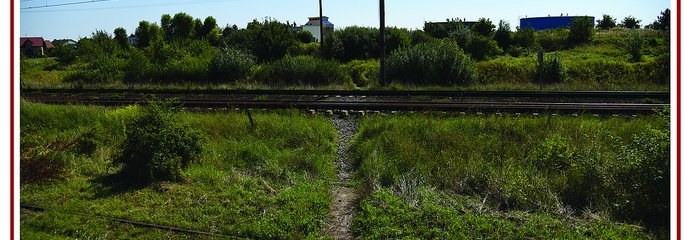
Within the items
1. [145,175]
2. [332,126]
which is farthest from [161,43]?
[145,175]

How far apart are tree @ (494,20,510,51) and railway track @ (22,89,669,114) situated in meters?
32.6

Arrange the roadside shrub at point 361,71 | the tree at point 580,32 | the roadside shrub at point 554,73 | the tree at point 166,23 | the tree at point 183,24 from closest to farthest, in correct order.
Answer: the roadside shrub at point 554,73 < the roadside shrub at point 361,71 < the tree at point 580,32 < the tree at point 183,24 < the tree at point 166,23

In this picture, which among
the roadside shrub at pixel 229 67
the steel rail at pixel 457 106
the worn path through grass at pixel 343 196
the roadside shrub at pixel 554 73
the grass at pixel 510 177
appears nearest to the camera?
the grass at pixel 510 177

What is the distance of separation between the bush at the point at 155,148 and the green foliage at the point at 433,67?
15.8 m

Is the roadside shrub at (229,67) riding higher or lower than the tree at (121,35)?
lower

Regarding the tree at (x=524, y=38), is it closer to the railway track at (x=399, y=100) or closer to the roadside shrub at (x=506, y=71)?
the roadside shrub at (x=506, y=71)

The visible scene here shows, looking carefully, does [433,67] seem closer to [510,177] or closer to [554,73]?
[554,73]

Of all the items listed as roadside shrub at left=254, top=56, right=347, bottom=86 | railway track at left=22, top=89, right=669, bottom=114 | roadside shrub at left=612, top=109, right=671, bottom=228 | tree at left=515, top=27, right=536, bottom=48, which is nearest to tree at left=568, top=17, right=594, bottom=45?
tree at left=515, top=27, right=536, bottom=48

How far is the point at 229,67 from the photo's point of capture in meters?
27.0

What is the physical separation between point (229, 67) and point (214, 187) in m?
19.3

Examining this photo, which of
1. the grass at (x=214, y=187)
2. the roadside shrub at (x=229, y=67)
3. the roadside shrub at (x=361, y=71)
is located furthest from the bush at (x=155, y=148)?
the roadside shrub at (x=361, y=71)

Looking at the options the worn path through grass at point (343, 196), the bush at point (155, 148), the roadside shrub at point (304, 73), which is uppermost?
the roadside shrub at point (304, 73)

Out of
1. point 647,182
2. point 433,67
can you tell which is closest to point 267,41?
point 433,67

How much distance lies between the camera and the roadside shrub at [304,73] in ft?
81.2
